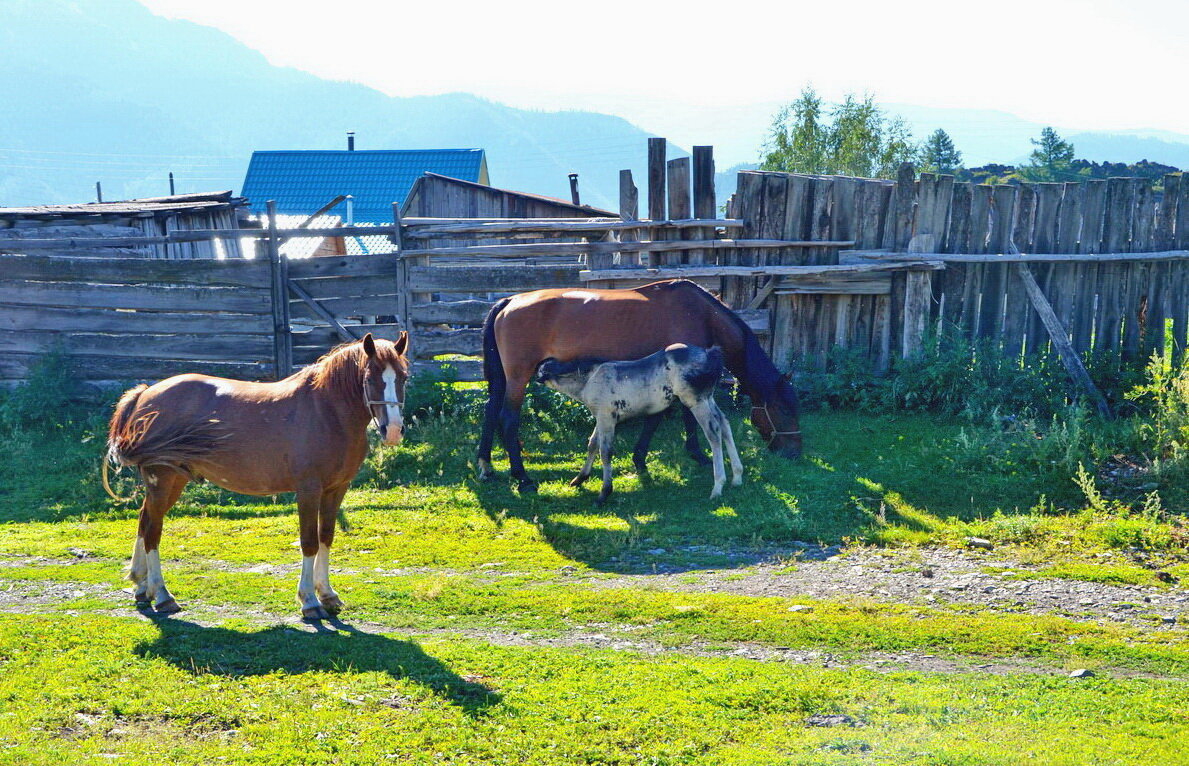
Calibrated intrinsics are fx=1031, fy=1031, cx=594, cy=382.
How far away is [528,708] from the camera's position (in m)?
5.83

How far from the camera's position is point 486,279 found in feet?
44.9

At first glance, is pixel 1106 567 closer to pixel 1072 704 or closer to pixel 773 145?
pixel 1072 704

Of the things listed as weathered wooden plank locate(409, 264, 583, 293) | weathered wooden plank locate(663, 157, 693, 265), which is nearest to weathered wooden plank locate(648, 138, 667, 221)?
weathered wooden plank locate(663, 157, 693, 265)

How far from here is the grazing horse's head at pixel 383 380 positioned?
23.4 feet

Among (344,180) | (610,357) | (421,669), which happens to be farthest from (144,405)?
(344,180)

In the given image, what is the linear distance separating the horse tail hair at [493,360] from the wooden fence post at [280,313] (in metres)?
3.59

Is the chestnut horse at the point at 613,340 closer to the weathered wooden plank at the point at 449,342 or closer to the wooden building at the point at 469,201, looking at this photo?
the weathered wooden plank at the point at 449,342

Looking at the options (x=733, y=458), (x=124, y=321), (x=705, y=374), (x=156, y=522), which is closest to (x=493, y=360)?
(x=705, y=374)

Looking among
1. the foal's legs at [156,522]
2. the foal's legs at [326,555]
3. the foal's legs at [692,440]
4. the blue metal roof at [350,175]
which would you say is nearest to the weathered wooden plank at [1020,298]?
the foal's legs at [692,440]

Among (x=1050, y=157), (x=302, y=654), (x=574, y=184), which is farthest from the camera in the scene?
(x=1050, y=157)

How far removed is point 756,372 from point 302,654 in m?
6.37

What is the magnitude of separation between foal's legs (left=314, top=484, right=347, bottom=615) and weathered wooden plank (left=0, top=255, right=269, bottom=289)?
6963 millimetres

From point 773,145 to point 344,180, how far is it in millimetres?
19732

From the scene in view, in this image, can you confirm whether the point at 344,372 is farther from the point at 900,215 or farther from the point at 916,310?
the point at 900,215
